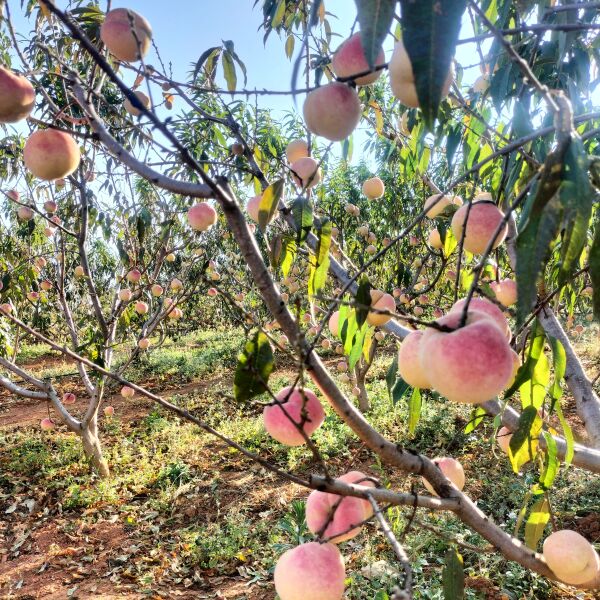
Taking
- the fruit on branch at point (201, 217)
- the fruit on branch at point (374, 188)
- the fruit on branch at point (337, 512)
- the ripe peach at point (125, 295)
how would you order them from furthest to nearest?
1. the ripe peach at point (125, 295)
2. the fruit on branch at point (374, 188)
3. the fruit on branch at point (201, 217)
4. the fruit on branch at point (337, 512)

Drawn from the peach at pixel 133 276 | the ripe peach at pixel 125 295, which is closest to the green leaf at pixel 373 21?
the peach at pixel 133 276

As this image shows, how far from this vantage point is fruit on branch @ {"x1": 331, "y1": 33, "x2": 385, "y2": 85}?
844 mm

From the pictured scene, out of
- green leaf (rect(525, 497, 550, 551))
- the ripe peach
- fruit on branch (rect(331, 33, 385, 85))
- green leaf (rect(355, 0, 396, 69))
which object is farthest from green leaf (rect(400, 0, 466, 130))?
the ripe peach

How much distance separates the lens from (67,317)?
391 centimetres

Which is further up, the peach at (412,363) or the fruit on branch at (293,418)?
the peach at (412,363)

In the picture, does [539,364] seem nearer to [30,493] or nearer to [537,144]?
[537,144]

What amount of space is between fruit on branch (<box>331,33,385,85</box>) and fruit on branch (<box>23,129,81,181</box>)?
629 millimetres

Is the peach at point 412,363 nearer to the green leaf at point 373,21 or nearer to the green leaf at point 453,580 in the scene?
the green leaf at point 453,580

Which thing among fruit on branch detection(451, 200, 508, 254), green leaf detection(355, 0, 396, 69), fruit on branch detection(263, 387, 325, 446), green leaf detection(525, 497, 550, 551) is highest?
green leaf detection(355, 0, 396, 69)

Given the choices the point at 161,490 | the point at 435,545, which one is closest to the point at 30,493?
the point at 161,490

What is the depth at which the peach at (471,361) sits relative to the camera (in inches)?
25.0

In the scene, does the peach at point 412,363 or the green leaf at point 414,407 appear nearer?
the peach at point 412,363

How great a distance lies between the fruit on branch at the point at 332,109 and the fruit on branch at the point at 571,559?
3.22ft

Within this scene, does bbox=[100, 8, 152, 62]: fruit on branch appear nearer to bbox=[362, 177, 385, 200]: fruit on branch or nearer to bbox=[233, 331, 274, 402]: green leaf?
bbox=[233, 331, 274, 402]: green leaf
